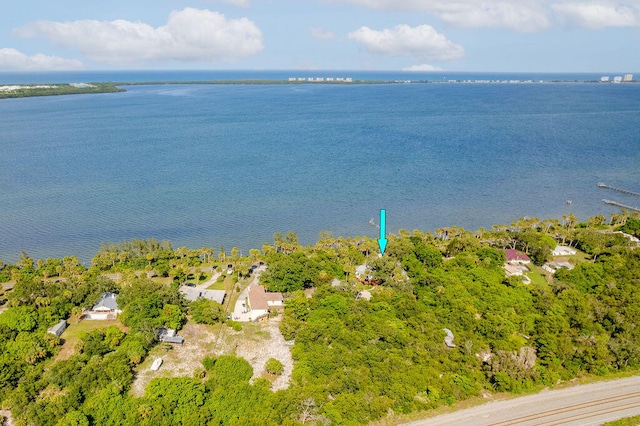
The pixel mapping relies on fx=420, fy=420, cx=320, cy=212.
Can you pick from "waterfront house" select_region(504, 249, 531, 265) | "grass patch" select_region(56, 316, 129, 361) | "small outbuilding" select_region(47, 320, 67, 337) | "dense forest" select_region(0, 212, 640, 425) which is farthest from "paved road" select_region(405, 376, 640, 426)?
"small outbuilding" select_region(47, 320, 67, 337)

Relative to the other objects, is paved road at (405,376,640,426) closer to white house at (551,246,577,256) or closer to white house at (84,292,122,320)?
white house at (551,246,577,256)

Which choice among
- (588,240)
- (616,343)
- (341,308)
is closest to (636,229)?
(588,240)

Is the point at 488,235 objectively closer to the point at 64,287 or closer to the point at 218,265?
the point at 218,265

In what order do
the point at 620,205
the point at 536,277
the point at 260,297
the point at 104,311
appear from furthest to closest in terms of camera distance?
the point at 620,205
the point at 536,277
the point at 260,297
the point at 104,311

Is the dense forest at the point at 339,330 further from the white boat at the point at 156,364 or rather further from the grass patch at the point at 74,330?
the white boat at the point at 156,364

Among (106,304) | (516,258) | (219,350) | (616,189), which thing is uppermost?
(616,189)

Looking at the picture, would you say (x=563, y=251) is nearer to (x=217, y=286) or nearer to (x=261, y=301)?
(x=261, y=301)

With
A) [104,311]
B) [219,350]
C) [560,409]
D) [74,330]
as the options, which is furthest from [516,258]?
[74,330]
